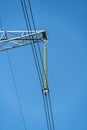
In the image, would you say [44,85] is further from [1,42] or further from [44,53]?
[1,42]

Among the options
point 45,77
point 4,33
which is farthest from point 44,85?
point 4,33

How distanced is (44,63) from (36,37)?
2099 mm

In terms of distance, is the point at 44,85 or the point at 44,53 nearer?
the point at 44,85

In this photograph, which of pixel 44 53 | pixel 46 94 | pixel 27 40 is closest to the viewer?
pixel 46 94

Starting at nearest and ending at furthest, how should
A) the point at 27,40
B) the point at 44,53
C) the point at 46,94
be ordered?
the point at 46,94 → the point at 44,53 → the point at 27,40

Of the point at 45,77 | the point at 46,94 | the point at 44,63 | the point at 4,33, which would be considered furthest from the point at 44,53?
the point at 4,33

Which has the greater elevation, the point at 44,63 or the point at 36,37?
the point at 36,37

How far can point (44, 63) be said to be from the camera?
11.7 metres

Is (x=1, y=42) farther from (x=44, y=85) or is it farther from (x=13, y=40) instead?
(x=44, y=85)

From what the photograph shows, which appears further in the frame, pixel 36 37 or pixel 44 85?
pixel 36 37

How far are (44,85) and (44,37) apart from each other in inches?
127

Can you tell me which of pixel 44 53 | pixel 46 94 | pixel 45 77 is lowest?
pixel 46 94

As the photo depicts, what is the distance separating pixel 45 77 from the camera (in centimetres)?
1130

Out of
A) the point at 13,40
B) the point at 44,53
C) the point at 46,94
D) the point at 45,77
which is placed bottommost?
the point at 46,94
